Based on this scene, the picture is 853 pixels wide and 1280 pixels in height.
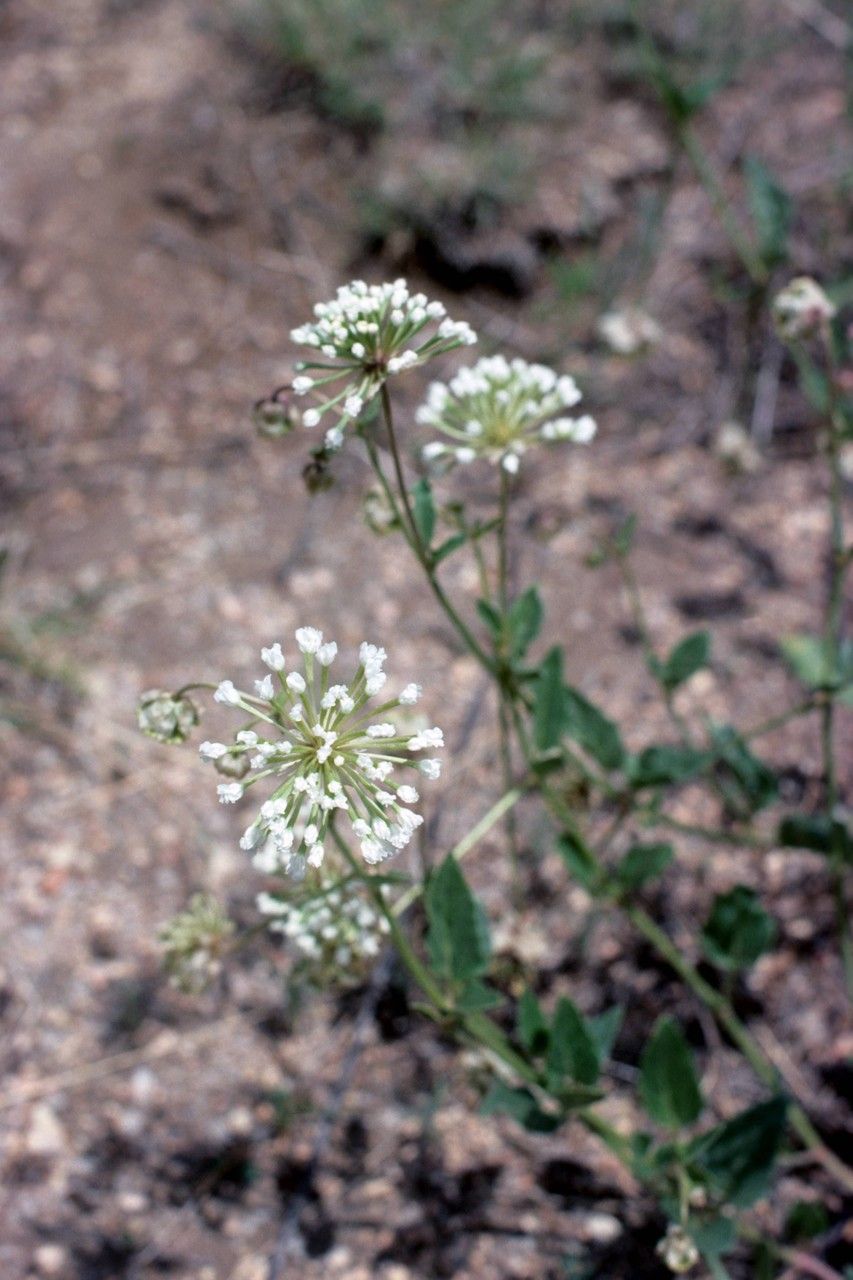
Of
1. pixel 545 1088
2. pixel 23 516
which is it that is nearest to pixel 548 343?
pixel 23 516

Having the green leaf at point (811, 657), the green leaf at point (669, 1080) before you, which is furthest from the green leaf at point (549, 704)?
the green leaf at point (811, 657)

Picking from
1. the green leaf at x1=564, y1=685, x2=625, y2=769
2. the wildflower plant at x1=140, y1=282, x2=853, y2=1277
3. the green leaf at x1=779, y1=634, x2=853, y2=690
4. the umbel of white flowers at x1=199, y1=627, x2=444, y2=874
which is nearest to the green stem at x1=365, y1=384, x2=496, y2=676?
the wildflower plant at x1=140, y1=282, x2=853, y2=1277

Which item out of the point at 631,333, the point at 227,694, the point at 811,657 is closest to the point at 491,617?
the point at 227,694

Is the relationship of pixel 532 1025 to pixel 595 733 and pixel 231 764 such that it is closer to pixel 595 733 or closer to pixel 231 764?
pixel 595 733

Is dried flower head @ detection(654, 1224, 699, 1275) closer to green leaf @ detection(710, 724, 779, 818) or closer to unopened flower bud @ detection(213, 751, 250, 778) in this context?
green leaf @ detection(710, 724, 779, 818)

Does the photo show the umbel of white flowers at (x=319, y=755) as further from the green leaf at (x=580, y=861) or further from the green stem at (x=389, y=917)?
the green leaf at (x=580, y=861)

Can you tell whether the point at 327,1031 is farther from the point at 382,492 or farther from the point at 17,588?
the point at 17,588
